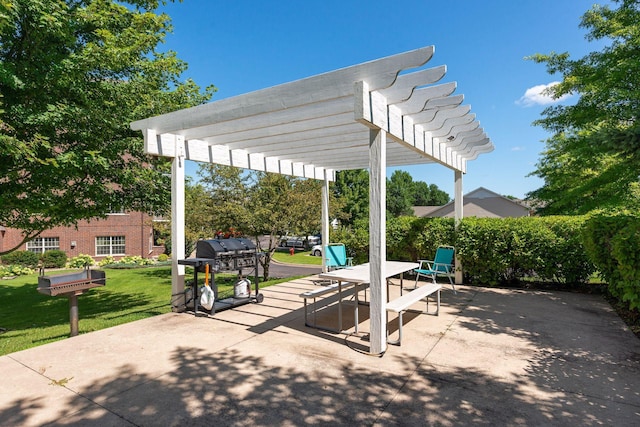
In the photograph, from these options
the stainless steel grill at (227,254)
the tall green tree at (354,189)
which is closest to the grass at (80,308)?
the stainless steel grill at (227,254)

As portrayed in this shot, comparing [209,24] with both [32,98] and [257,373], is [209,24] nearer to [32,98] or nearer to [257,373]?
[32,98]

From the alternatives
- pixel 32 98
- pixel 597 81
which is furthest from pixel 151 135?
pixel 597 81

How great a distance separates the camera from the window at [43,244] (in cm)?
2095

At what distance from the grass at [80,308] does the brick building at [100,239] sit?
797 centimetres

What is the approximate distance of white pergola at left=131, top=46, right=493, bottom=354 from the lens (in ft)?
11.4

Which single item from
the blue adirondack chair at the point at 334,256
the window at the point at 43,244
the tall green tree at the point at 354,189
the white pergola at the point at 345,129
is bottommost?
the window at the point at 43,244

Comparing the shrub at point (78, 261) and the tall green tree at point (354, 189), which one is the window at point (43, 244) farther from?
the tall green tree at point (354, 189)

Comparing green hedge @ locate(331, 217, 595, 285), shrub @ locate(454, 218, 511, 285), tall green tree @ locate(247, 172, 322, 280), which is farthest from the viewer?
tall green tree @ locate(247, 172, 322, 280)

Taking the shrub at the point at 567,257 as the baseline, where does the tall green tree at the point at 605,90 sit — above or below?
above

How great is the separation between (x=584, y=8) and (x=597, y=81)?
291cm

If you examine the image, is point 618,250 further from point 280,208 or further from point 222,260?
point 280,208

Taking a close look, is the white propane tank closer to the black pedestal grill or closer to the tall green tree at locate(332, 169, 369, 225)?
the black pedestal grill

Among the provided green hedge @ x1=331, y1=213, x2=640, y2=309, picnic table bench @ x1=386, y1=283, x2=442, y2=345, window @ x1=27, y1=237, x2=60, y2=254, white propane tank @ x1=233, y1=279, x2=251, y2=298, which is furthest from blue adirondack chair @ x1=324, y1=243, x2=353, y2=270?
window @ x1=27, y1=237, x2=60, y2=254

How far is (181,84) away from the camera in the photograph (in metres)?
8.20
